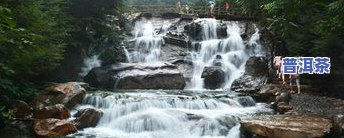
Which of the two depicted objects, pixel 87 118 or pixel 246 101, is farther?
pixel 246 101

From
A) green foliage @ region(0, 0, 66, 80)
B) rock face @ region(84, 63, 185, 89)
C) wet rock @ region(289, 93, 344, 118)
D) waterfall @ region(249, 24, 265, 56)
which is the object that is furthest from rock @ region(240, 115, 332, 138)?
waterfall @ region(249, 24, 265, 56)

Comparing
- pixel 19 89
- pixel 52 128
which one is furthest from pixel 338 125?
pixel 19 89

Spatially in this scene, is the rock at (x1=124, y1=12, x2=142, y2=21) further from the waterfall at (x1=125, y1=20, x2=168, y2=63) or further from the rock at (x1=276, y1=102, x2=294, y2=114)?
the rock at (x1=276, y1=102, x2=294, y2=114)

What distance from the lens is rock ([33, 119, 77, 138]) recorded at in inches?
381

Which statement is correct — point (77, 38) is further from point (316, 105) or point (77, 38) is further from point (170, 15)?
point (170, 15)

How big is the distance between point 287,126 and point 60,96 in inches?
283

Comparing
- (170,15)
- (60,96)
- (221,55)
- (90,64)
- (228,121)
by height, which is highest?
(170,15)

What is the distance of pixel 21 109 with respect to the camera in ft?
36.7

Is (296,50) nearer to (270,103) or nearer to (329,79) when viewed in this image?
(329,79)

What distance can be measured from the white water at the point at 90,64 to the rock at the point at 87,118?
8603mm

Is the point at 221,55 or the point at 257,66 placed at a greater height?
the point at 221,55

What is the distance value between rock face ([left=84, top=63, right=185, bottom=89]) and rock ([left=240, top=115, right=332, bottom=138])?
27.6ft

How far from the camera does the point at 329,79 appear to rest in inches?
596

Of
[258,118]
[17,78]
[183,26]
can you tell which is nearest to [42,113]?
[17,78]
